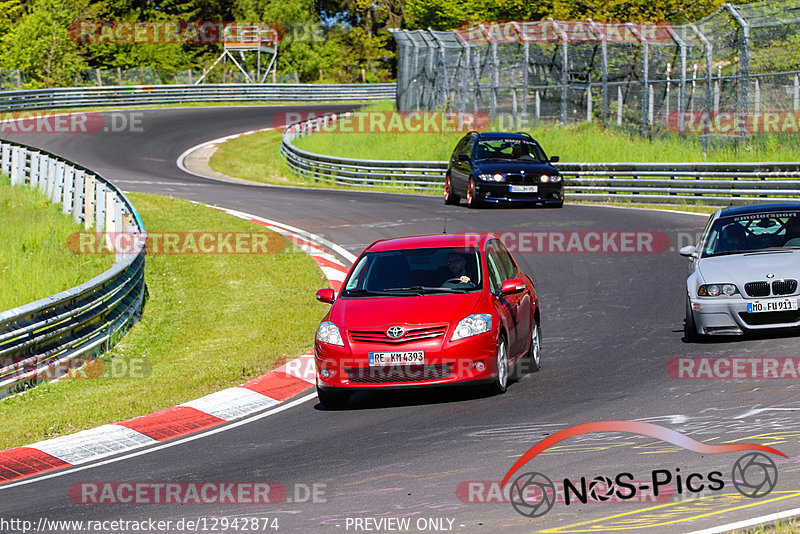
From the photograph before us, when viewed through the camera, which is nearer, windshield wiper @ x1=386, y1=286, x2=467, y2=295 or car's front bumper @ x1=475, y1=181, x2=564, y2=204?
windshield wiper @ x1=386, y1=286, x2=467, y2=295

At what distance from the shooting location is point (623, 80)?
31469 millimetres

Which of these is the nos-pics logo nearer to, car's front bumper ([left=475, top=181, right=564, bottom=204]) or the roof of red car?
the roof of red car

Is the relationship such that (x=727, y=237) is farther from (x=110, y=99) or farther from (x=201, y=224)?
(x=110, y=99)

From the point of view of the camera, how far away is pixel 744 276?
38.5ft

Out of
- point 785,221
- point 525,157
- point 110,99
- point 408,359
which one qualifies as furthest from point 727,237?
point 110,99

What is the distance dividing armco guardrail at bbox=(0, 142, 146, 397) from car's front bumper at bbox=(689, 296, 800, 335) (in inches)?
276

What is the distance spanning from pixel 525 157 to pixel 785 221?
12.8 meters

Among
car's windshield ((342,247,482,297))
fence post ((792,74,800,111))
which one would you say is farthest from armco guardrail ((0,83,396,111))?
car's windshield ((342,247,482,297))

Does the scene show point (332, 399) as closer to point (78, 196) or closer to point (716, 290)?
point (716, 290)

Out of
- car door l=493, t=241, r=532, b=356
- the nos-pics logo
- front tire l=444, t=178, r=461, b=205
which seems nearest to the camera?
the nos-pics logo

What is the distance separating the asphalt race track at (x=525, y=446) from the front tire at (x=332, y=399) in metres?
0.10

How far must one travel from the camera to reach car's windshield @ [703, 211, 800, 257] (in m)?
12.5

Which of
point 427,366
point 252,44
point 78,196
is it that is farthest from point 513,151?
point 252,44

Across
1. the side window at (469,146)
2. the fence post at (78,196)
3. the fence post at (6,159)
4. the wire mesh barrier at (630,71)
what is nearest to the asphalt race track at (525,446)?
the fence post at (78,196)
